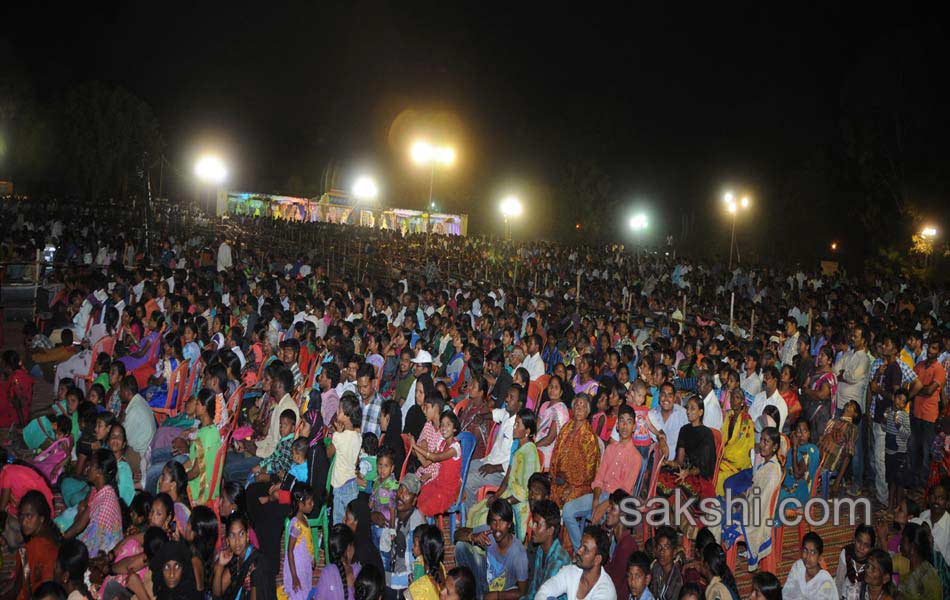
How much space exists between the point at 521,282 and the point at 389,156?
175ft

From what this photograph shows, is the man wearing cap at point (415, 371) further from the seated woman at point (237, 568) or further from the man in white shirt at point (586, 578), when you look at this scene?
the man in white shirt at point (586, 578)

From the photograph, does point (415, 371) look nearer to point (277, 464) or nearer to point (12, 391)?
point (277, 464)

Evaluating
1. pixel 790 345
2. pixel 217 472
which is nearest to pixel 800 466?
pixel 790 345

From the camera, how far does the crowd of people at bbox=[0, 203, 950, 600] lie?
499cm

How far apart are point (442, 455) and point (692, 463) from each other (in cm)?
222

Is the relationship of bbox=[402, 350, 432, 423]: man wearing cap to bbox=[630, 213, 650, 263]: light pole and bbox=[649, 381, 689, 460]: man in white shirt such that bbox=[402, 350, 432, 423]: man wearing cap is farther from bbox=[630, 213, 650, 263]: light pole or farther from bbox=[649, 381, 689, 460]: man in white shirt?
bbox=[630, 213, 650, 263]: light pole

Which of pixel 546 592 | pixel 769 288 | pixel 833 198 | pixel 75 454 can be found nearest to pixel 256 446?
pixel 75 454

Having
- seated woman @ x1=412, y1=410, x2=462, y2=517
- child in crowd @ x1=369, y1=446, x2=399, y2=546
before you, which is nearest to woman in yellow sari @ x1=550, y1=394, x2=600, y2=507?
seated woman @ x1=412, y1=410, x2=462, y2=517

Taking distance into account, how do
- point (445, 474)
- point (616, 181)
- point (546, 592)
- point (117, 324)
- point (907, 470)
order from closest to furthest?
point (546, 592) → point (445, 474) → point (907, 470) → point (117, 324) → point (616, 181)

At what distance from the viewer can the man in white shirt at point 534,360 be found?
9549 mm

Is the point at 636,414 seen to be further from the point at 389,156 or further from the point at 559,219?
the point at 389,156

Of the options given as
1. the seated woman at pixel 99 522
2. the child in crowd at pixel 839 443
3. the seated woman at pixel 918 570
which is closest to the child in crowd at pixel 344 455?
the seated woman at pixel 99 522

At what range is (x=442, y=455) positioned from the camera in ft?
21.2

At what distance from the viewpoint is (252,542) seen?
5.16 m
